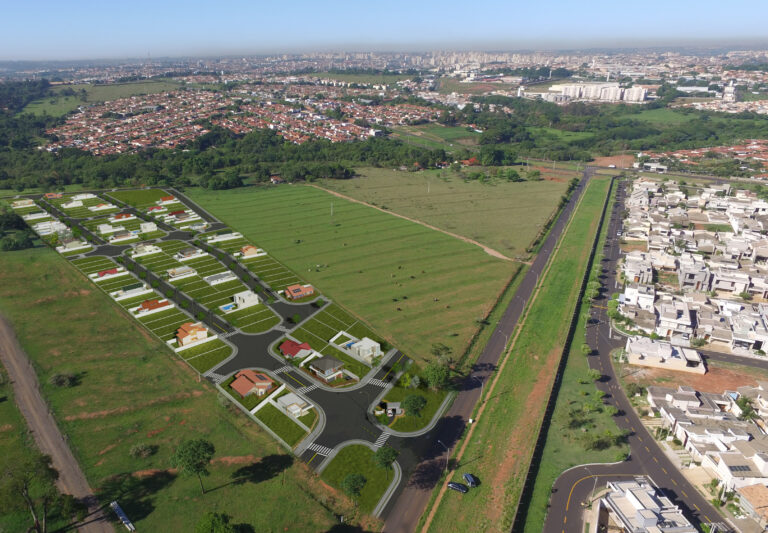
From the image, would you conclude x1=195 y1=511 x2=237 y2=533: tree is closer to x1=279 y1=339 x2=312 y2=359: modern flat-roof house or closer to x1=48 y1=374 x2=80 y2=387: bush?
x1=279 y1=339 x2=312 y2=359: modern flat-roof house

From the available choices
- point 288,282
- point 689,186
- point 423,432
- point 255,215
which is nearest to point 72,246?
point 255,215

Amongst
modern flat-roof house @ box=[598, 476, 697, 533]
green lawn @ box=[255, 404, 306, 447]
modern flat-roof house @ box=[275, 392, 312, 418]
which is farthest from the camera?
modern flat-roof house @ box=[275, 392, 312, 418]

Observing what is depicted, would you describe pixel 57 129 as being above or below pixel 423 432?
above

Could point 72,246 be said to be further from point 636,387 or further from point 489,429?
point 636,387

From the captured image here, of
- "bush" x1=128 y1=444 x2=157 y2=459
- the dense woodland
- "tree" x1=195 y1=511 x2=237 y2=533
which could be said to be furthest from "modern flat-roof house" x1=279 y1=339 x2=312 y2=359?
the dense woodland

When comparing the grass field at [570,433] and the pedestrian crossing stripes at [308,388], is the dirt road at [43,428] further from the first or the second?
the grass field at [570,433]

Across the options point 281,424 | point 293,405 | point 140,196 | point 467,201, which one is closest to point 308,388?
point 293,405

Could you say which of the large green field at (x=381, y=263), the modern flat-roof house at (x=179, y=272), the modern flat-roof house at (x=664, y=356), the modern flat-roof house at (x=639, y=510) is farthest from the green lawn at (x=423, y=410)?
the modern flat-roof house at (x=179, y=272)
